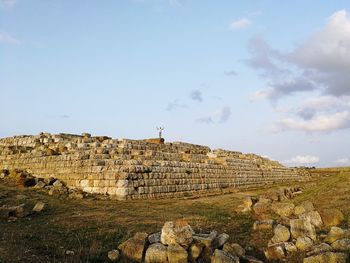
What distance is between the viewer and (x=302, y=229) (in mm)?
7754

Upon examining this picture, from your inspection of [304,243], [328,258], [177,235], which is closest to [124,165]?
[177,235]

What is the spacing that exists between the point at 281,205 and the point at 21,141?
20.3m

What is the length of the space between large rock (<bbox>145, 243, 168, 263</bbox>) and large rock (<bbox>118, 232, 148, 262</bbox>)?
7.4 inches

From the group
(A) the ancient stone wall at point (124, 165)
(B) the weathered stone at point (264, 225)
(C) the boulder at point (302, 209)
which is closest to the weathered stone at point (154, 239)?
(B) the weathered stone at point (264, 225)

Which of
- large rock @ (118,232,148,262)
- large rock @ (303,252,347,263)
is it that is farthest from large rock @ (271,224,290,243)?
large rock @ (118,232,148,262)

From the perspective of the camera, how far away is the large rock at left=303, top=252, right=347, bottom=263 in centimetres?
613

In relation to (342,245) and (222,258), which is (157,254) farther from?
(342,245)

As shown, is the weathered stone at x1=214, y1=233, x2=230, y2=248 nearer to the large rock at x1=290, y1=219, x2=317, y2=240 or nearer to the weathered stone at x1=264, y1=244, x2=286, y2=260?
the weathered stone at x1=264, y1=244, x2=286, y2=260

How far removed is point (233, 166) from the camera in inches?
1048

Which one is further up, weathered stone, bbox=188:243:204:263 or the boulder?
the boulder

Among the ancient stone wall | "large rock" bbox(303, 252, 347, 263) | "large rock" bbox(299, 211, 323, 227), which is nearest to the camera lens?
"large rock" bbox(303, 252, 347, 263)

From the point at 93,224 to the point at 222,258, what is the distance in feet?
16.4

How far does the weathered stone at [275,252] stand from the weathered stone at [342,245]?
37.1 inches

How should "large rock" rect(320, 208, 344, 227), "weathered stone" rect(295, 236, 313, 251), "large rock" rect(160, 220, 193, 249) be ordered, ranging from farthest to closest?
"large rock" rect(320, 208, 344, 227), "weathered stone" rect(295, 236, 313, 251), "large rock" rect(160, 220, 193, 249)
